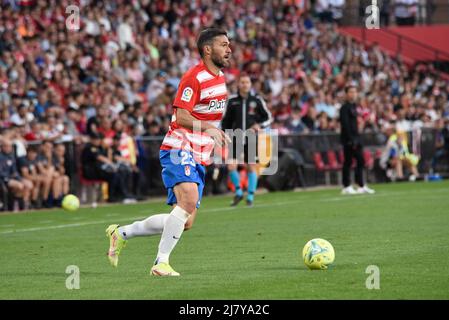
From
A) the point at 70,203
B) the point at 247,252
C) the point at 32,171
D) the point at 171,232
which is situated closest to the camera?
the point at 171,232

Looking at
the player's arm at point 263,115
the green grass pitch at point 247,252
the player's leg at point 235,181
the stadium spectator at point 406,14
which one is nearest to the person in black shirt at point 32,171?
the green grass pitch at point 247,252

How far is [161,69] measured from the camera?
3000 centimetres

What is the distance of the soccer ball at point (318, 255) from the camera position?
36.2 ft

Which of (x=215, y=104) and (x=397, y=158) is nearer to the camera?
(x=215, y=104)

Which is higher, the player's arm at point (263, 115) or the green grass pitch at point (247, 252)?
the player's arm at point (263, 115)

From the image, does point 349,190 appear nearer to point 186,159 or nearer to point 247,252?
point 247,252

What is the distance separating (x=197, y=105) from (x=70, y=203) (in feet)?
36.3

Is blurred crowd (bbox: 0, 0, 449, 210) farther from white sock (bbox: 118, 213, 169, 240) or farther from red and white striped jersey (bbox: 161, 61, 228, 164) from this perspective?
red and white striped jersey (bbox: 161, 61, 228, 164)

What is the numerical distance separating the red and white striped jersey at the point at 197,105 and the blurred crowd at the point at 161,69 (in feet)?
37.4

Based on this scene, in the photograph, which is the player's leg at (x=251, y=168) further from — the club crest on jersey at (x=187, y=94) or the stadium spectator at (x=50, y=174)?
the club crest on jersey at (x=187, y=94)

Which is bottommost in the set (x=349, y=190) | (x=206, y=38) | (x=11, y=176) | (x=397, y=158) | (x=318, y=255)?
(x=349, y=190)

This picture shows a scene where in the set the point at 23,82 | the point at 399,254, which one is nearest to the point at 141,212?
the point at 23,82

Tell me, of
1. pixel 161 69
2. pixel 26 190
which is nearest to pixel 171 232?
pixel 26 190
